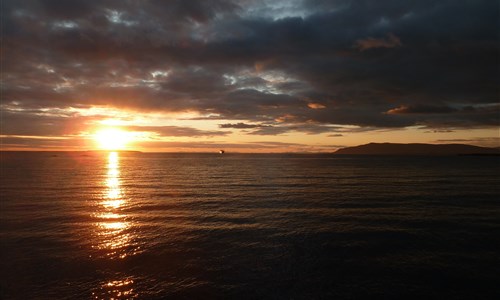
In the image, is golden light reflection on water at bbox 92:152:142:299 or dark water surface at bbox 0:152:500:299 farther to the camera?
dark water surface at bbox 0:152:500:299

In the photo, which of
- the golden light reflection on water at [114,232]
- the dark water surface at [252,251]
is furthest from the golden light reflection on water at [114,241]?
the dark water surface at [252,251]

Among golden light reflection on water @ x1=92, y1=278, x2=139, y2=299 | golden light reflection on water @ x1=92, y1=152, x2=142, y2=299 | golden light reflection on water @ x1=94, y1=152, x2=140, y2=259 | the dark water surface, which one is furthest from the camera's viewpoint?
golden light reflection on water @ x1=94, y1=152, x2=140, y2=259

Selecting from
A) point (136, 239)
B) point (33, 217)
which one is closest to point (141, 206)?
point (33, 217)

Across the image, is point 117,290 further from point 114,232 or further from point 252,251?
point 114,232

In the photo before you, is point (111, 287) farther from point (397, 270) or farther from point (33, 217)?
point (33, 217)

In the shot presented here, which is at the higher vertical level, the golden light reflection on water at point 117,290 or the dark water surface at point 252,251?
the dark water surface at point 252,251

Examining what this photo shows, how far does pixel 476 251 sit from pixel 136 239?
26507 millimetres

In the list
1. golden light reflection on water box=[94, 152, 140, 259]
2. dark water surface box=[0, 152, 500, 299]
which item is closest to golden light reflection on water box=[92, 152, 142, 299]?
golden light reflection on water box=[94, 152, 140, 259]

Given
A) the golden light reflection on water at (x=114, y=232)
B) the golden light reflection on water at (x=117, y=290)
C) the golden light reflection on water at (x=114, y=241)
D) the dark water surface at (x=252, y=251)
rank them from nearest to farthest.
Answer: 1. the golden light reflection on water at (x=117, y=290)
2. the golden light reflection on water at (x=114, y=241)
3. the dark water surface at (x=252, y=251)
4. the golden light reflection on water at (x=114, y=232)

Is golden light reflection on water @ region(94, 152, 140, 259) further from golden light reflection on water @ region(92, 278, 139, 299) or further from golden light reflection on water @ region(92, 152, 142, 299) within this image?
golden light reflection on water @ region(92, 278, 139, 299)

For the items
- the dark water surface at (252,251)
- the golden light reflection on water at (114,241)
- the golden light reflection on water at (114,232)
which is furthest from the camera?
the golden light reflection on water at (114,232)

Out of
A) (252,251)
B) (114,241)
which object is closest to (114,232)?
(114,241)

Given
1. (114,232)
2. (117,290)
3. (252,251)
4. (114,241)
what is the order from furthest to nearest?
(114,232) < (114,241) < (252,251) < (117,290)

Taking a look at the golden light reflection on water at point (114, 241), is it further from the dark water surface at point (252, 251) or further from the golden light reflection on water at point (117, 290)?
the dark water surface at point (252, 251)
